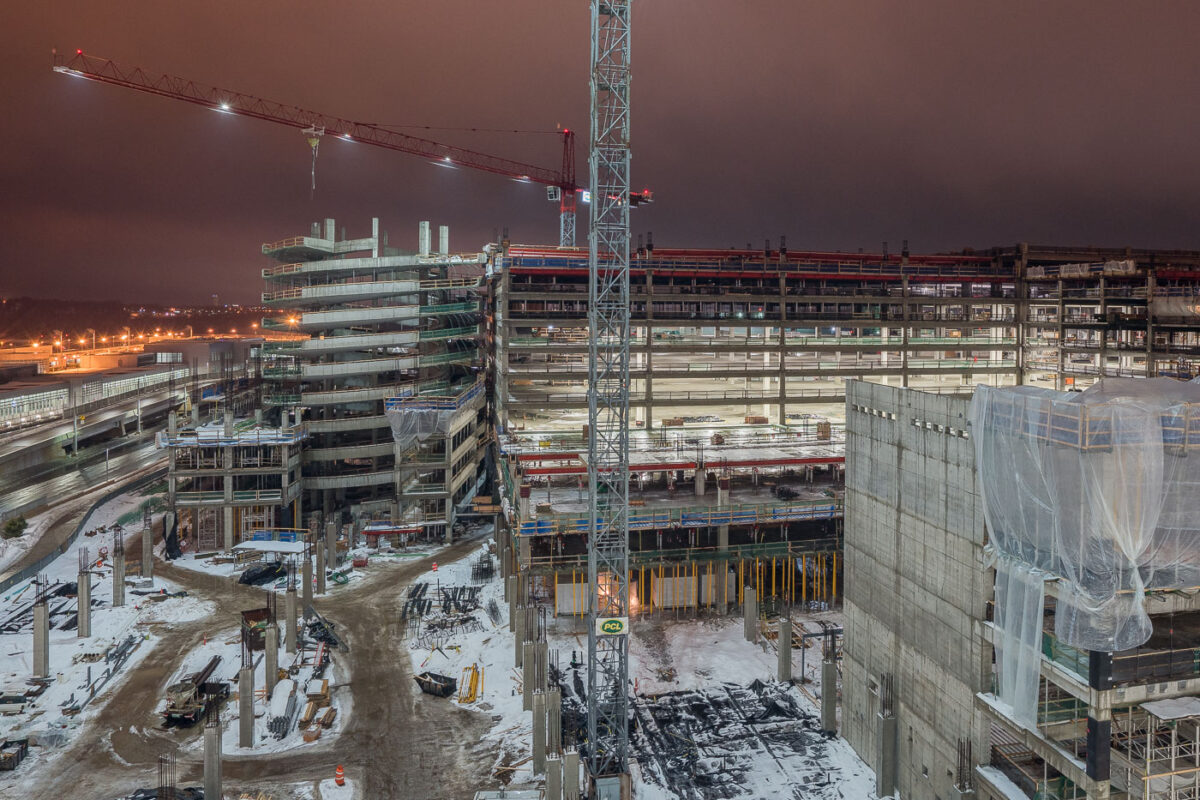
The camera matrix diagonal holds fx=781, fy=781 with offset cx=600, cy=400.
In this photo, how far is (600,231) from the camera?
25.2 m

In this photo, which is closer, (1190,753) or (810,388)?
(1190,753)

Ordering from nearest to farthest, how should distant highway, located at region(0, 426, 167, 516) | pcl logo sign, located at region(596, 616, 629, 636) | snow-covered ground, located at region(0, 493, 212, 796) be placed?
pcl logo sign, located at region(596, 616, 629, 636) < snow-covered ground, located at region(0, 493, 212, 796) < distant highway, located at region(0, 426, 167, 516)

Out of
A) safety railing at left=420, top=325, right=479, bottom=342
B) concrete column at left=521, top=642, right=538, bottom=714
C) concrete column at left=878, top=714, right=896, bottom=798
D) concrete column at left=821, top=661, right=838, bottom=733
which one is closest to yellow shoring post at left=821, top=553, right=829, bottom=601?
concrete column at left=821, top=661, right=838, bottom=733

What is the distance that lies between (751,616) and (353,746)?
16453 millimetres

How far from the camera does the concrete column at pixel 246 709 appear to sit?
2442 centimetres

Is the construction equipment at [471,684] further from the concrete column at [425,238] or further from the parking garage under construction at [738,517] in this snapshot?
the concrete column at [425,238]

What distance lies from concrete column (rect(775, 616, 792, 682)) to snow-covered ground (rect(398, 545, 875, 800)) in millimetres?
528

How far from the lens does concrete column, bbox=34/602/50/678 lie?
2845 cm

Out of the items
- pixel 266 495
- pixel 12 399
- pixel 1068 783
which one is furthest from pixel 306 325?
pixel 1068 783

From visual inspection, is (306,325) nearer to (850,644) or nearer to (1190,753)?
(850,644)

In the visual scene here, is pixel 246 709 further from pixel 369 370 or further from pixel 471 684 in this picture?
pixel 369 370

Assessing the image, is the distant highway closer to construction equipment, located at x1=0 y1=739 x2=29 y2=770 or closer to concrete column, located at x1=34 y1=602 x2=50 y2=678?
concrete column, located at x1=34 y1=602 x2=50 y2=678

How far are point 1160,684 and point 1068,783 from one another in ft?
12.2

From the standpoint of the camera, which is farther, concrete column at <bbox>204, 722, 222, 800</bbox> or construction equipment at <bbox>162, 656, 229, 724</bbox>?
construction equipment at <bbox>162, 656, 229, 724</bbox>
